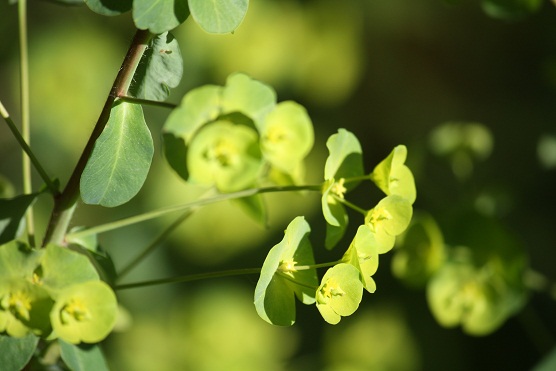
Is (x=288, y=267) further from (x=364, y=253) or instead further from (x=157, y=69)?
(x=157, y=69)

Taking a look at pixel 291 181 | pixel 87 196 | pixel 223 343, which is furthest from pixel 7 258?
pixel 223 343

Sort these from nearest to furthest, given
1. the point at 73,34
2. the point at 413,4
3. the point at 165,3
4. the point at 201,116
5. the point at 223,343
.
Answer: the point at 165,3
the point at 201,116
the point at 223,343
the point at 73,34
the point at 413,4

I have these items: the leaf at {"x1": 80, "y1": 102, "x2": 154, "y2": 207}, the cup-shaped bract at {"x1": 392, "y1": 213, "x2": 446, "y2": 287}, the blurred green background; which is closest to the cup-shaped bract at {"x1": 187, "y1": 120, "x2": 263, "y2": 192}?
the leaf at {"x1": 80, "y1": 102, "x2": 154, "y2": 207}

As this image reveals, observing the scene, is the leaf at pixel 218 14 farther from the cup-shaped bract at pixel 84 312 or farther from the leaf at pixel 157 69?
the cup-shaped bract at pixel 84 312

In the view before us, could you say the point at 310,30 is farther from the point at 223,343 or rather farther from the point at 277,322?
the point at 277,322

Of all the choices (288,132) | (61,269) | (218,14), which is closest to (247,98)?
Answer: (288,132)

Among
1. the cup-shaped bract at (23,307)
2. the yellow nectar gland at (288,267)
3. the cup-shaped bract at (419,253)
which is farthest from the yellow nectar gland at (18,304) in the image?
the cup-shaped bract at (419,253)
